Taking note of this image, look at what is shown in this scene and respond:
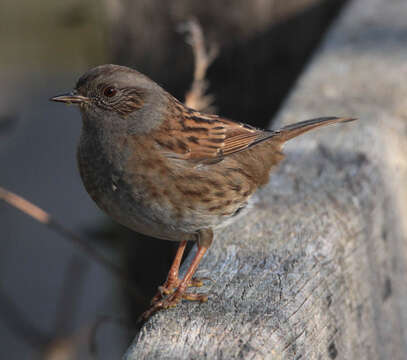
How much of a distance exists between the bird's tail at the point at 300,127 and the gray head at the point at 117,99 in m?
0.48

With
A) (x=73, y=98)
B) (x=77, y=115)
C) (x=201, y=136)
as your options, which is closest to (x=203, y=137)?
(x=201, y=136)

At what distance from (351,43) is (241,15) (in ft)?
2.14

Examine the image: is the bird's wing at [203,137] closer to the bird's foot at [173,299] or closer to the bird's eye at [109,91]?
the bird's eye at [109,91]

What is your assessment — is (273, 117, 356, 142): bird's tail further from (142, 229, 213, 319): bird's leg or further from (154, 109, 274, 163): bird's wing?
(142, 229, 213, 319): bird's leg

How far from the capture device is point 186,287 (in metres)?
1.90

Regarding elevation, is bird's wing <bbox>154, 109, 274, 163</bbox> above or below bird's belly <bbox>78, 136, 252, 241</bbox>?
above

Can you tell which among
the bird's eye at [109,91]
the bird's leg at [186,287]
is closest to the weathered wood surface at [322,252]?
the bird's leg at [186,287]

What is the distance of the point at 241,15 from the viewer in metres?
3.49

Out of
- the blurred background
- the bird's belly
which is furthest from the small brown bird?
the blurred background

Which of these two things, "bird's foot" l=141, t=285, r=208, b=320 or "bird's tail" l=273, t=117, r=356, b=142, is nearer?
"bird's foot" l=141, t=285, r=208, b=320

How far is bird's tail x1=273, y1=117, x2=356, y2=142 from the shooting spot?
7.89ft

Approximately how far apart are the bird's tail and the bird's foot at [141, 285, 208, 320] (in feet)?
2.69

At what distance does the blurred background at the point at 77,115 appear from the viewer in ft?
11.6

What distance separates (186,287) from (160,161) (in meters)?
0.45
